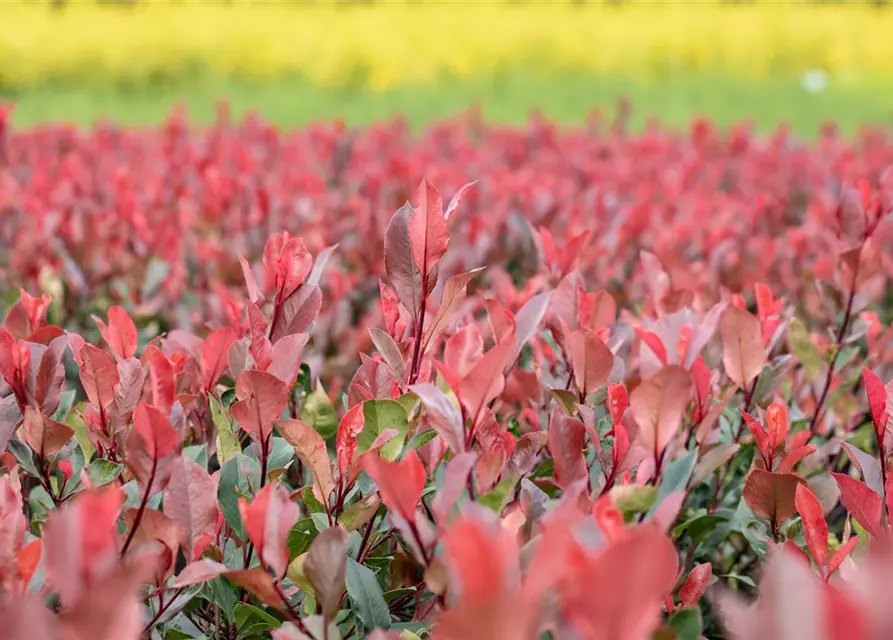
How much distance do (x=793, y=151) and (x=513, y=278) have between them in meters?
2.38

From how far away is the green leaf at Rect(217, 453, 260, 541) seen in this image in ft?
3.83

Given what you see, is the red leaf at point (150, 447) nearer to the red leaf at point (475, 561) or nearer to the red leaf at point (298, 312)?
the red leaf at point (298, 312)

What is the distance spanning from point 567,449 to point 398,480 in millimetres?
343

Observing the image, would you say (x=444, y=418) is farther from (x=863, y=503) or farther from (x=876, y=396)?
(x=876, y=396)

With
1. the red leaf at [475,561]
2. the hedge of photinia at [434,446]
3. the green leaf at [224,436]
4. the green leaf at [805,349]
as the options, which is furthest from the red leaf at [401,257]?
the green leaf at [805,349]

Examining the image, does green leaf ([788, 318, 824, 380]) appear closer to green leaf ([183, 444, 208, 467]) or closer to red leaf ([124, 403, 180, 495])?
green leaf ([183, 444, 208, 467])

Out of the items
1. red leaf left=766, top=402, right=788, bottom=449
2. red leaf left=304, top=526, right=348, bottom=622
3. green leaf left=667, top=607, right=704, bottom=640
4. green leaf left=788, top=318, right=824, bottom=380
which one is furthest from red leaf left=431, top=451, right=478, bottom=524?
green leaf left=788, top=318, right=824, bottom=380

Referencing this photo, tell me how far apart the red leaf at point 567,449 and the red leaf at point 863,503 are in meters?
0.29

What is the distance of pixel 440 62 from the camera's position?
39.5 ft

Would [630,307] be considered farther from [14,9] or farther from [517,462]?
[14,9]

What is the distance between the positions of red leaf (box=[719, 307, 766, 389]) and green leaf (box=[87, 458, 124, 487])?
2.85ft

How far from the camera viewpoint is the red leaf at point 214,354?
1397 millimetres

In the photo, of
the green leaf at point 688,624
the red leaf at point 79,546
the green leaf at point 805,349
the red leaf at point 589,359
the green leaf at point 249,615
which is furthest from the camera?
the green leaf at point 805,349

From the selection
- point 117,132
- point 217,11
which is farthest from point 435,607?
point 217,11
